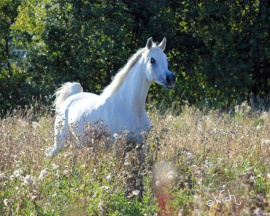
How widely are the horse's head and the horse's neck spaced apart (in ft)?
0.42

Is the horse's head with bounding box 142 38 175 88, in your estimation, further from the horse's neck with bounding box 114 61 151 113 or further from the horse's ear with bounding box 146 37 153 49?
the horse's neck with bounding box 114 61 151 113

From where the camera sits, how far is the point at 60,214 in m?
4.59

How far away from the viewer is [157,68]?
7.04 metres

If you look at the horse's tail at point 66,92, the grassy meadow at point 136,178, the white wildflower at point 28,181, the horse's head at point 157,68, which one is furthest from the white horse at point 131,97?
the white wildflower at point 28,181

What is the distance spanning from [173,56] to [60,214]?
11031mm

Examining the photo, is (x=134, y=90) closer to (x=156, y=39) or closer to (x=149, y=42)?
(x=149, y=42)

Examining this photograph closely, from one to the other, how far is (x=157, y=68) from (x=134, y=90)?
44 centimetres

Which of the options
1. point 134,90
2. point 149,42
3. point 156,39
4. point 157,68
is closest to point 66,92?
point 134,90

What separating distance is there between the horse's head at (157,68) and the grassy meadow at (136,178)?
0.76 metres

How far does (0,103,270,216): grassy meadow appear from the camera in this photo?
444 centimetres

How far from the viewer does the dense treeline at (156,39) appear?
46.6 feet

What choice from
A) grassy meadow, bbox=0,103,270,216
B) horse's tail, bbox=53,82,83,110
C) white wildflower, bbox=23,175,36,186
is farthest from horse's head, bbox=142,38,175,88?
white wildflower, bbox=23,175,36,186

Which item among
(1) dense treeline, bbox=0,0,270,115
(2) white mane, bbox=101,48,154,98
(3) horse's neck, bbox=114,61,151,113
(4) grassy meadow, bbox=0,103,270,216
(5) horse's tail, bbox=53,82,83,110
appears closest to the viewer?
(4) grassy meadow, bbox=0,103,270,216

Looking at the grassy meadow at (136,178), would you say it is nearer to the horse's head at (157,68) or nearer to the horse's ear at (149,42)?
the horse's head at (157,68)
